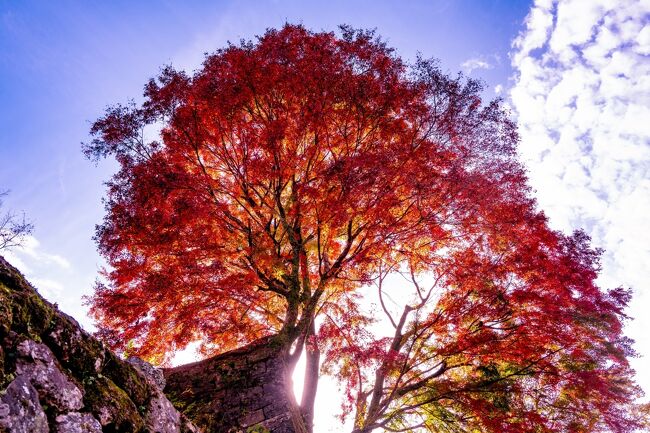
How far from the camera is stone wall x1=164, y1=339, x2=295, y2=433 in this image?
8.15 meters

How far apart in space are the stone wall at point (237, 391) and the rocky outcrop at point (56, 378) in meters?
3.29

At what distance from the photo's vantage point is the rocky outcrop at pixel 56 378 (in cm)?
333

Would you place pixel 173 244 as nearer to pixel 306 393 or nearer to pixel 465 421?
pixel 306 393

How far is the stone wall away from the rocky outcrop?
10.8 feet

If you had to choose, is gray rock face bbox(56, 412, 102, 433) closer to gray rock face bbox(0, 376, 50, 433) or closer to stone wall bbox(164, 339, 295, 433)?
gray rock face bbox(0, 376, 50, 433)

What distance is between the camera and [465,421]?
9.81m

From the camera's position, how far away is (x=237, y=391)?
8.62 metres

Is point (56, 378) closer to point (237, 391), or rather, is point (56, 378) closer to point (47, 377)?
point (47, 377)

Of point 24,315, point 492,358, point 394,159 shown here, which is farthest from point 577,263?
point 24,315

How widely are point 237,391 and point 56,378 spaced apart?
541cm

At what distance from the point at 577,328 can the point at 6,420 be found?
1161cm

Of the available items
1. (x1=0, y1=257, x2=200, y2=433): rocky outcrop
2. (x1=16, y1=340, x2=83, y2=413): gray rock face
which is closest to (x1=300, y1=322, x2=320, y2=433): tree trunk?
(x1=0, y1=257, x2=200, y2=433): rocky outcrop

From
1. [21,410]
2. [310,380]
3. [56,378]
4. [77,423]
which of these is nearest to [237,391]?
[310,380]

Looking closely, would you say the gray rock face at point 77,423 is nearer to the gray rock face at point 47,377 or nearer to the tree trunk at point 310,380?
the gray rock face at point 47,377
